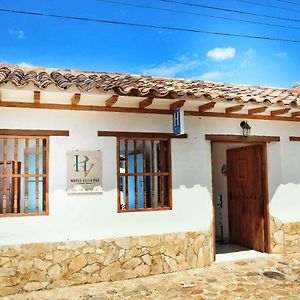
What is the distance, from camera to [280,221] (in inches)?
357

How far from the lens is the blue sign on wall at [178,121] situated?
7.33 m

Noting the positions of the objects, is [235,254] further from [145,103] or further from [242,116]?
[145,103]

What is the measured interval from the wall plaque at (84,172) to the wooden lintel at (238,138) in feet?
8.91

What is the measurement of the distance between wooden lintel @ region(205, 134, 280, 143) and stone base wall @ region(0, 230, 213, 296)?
2.25m

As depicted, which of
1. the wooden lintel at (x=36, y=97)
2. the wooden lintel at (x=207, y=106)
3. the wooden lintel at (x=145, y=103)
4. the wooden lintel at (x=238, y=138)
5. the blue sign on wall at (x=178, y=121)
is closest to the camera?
the wooden lintel at (x=36, y=97)

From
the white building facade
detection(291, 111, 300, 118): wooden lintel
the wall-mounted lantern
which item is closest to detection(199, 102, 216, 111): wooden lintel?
the white building facade

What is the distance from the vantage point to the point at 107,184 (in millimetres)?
7441

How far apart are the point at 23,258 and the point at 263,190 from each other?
597 centimetres

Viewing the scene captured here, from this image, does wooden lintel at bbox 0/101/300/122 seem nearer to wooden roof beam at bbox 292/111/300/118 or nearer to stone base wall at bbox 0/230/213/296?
wooden roof beam at bbox 292/111/300/118

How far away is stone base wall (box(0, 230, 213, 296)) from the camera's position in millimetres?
6625

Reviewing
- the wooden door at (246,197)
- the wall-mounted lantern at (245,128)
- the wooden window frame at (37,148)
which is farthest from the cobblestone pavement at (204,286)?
the wall-mounted lantern at (245,128)

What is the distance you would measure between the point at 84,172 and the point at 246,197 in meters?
4.90

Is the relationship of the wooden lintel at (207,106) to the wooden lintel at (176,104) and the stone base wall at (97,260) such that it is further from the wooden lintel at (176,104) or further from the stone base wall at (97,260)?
the stone base wall at (97,260)

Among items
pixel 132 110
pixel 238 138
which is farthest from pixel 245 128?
pixel 132 110
